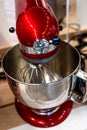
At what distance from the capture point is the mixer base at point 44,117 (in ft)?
1.83

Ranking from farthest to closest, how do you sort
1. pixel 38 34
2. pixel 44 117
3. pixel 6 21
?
pixel 6 21 → pixel 44 117 → pixel 38 34

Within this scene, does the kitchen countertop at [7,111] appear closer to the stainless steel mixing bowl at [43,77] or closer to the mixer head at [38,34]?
the stainless steel mixing bowl at [43,77]

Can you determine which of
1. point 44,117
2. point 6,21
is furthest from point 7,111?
point 6,21

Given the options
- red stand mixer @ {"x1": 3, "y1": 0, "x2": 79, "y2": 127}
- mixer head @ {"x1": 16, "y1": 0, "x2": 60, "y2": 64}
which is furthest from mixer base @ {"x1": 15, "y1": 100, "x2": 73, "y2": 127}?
mixer head @ {"x1": 16, "y1": 0, "x2": 60, "y2": 64}

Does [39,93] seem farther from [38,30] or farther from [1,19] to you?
[1,19]

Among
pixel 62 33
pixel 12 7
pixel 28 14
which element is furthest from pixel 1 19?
pixel 28 14

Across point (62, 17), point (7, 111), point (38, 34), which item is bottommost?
point (7, 111)

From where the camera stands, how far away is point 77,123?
0.56m

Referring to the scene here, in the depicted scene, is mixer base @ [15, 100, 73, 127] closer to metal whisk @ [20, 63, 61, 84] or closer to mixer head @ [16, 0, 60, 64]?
metal whisk @ [20, 63, 61, 84]

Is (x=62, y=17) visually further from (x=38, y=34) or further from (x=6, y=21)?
(x=38, y=34)

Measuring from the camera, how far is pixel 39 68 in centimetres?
62

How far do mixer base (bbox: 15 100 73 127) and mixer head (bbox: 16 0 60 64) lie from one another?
0.19 m

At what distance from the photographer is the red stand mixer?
0.40 meters

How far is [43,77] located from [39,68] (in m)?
0.03
